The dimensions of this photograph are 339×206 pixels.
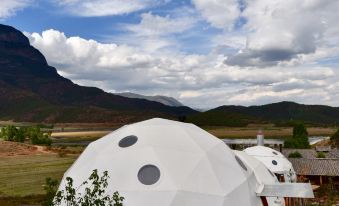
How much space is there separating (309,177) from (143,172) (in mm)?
41782

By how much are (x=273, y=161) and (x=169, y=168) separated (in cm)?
2644

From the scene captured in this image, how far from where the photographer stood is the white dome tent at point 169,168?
14125mm

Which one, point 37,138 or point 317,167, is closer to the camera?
point 317,167

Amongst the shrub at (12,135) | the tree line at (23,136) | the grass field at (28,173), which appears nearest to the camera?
the grass field at (28,173)

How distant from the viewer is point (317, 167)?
50406 millimetres

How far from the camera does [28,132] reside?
106250 millimetres

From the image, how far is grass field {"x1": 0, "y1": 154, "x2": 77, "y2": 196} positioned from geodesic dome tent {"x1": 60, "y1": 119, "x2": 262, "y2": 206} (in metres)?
29.3

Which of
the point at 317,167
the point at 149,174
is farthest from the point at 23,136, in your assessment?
the point at 149,174

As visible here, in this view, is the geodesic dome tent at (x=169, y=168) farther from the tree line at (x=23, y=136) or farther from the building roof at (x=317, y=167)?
the tree line at (x=23, y=136)

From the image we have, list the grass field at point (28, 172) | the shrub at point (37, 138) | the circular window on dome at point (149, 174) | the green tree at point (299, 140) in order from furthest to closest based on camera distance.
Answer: the shrub at point (37, 138), the green tree at point (299, 140), the grass field at point (28, 172), the circular window on dome at point (149, 174)

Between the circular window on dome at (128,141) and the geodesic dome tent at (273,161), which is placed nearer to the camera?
the circular window on dome at (128,141)

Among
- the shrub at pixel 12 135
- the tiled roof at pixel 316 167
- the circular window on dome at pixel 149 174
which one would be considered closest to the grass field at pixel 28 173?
the shrub at pixel 12 135

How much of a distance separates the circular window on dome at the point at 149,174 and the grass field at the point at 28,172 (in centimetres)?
3115

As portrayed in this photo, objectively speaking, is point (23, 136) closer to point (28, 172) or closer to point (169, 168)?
point (28, 172)
